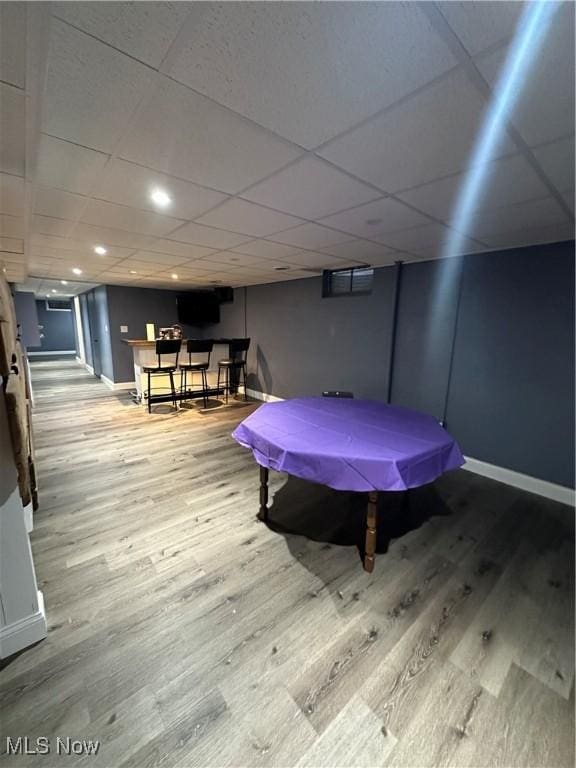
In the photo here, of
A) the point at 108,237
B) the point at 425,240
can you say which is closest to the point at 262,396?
the point at 108,237

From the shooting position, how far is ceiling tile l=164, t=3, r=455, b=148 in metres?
0.82

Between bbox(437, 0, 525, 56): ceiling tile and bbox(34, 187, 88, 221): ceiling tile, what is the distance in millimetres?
2151

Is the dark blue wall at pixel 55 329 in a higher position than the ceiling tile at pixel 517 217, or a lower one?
lower

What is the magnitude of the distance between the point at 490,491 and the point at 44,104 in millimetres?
4019

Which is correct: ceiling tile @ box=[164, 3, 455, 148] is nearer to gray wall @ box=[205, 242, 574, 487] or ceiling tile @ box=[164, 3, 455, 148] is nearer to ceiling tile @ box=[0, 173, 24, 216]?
ceiling tile @ box=[0, 173, 24, 216]

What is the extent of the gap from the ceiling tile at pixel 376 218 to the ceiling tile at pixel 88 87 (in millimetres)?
1445

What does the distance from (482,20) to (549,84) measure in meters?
0.38

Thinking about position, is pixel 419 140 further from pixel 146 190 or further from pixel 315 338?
pixel 315 338

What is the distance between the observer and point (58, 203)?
213 centimetres

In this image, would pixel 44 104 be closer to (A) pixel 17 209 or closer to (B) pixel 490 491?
(A) pixel 17 209

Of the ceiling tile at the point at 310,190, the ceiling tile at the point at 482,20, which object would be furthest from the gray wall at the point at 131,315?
the ceiling tile at the point at 482,20

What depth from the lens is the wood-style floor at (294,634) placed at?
1.19 metres

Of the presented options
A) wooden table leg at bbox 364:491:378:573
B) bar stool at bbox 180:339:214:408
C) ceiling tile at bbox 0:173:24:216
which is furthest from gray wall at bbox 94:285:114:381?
wooden table leg at bbox 364:491:378:573

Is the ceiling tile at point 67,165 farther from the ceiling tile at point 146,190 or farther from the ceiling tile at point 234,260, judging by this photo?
the ceiling tile at point 234,260
